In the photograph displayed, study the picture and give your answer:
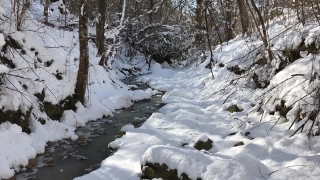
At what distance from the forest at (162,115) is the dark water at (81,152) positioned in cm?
2

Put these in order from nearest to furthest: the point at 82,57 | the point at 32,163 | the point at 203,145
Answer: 1. the point at 32,163
2. the point at 203,145
3. the point at 82,57

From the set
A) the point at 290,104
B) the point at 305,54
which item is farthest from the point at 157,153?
the point at 305,54

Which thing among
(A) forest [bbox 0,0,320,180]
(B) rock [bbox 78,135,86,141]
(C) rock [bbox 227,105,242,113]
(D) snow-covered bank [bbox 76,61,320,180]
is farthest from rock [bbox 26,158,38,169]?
(C) rock [bbox 227,105,242,113]

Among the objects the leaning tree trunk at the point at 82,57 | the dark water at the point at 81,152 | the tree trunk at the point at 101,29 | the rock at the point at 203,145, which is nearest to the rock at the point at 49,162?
the dark water at the point at 81,152

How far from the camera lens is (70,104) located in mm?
8547

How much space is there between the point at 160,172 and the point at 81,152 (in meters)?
2.37

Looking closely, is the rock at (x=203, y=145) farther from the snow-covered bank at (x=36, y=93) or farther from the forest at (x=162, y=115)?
the snow-covered bank at (x=36, y=93)

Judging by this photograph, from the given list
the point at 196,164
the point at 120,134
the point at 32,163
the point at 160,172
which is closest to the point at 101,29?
the point at 120,134

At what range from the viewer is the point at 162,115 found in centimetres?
836

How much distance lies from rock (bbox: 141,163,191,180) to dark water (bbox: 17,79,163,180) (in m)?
1.27

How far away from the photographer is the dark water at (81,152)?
5.39 m

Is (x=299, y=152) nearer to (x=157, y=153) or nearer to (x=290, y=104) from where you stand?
(x=290, y=104)

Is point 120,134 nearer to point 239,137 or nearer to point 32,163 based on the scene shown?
point 32,163

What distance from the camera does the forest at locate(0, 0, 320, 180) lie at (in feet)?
15.0
